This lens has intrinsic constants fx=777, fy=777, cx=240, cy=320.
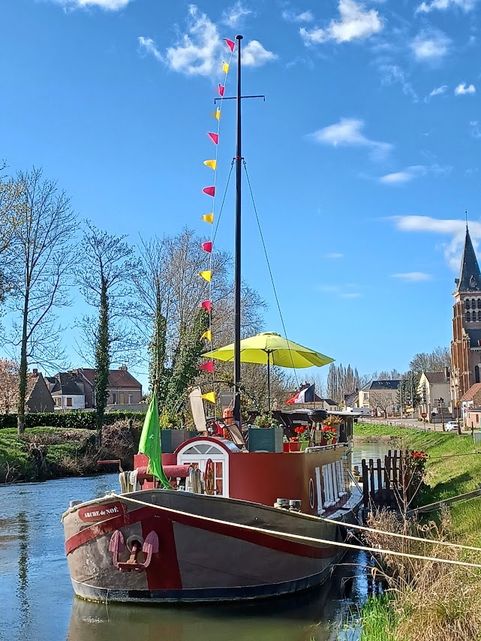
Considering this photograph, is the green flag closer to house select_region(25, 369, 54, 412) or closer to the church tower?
house select_region(25, 369, 54, 412)

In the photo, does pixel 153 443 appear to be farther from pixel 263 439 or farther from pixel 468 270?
pixel 468 270

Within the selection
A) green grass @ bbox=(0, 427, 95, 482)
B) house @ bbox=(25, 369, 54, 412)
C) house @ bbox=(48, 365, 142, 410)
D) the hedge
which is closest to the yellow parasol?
green grass @ bbox=(0, 427, 95, 482)

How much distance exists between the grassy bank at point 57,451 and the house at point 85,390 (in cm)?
4436

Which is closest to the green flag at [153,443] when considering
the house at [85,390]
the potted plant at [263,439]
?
the potted plant at [263,439]

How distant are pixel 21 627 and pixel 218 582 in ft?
9.34

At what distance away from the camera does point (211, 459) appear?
12.6m

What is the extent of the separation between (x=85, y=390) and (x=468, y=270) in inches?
2259

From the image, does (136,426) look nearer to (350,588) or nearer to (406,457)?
(406,457)

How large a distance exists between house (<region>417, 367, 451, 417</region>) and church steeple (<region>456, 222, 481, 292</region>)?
841 inches

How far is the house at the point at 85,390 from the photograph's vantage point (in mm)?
85750

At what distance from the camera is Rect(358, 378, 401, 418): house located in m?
136

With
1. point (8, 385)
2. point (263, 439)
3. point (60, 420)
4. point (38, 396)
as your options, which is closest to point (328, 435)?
point (263, 439)

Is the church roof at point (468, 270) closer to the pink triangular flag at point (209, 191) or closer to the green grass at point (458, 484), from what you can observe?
the green grass at point (458, 484)

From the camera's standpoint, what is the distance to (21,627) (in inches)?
429
